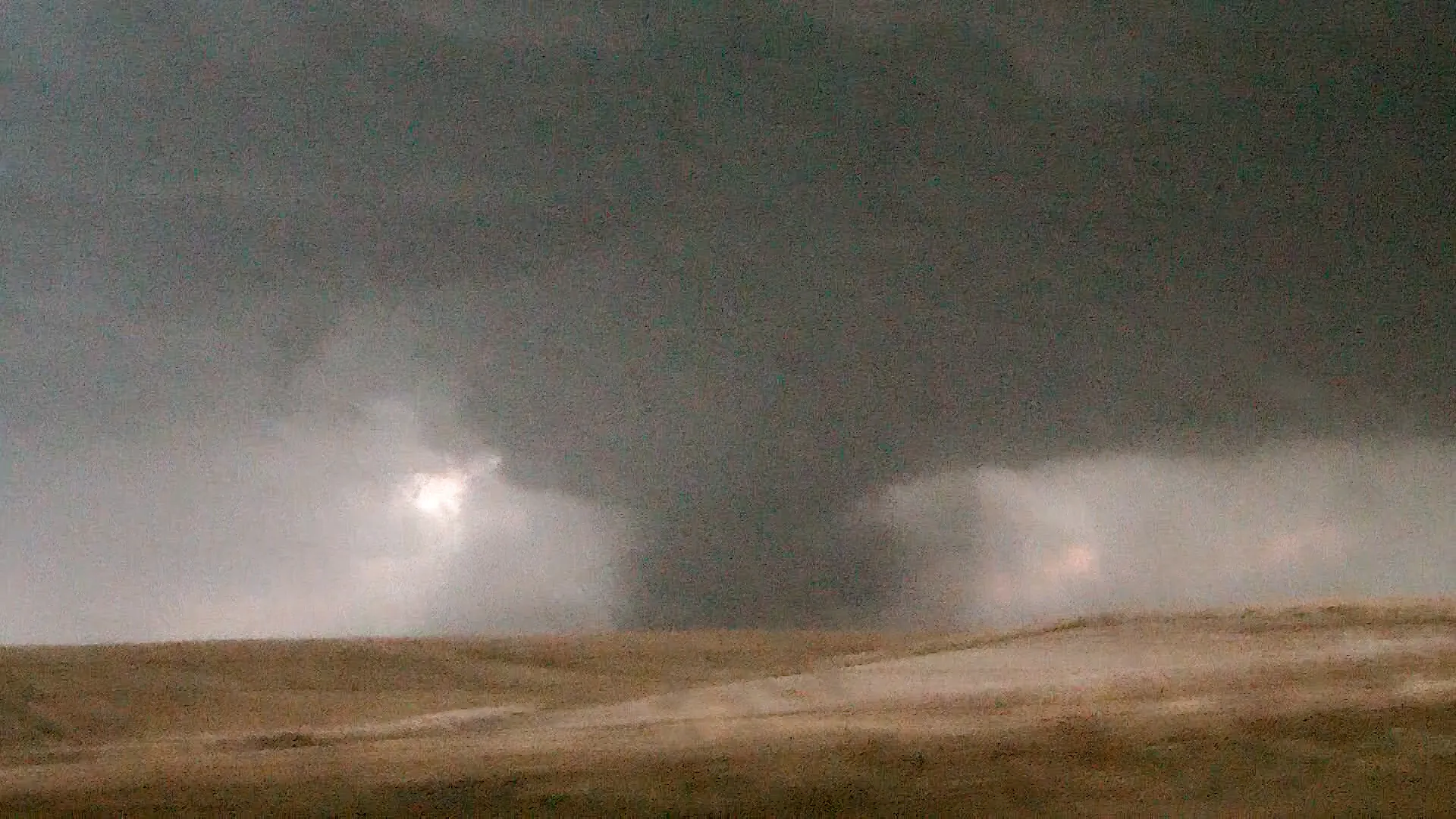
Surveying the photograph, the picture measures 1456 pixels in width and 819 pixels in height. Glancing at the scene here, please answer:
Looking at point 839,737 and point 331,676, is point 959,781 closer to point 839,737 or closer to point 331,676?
point 839,737

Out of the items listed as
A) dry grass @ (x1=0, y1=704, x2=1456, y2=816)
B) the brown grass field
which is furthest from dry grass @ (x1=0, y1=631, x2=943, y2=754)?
dry grass @ (x1=0, y1=704, x2=1456, y2=816)

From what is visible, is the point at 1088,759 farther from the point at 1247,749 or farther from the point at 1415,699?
the point at 1415,699

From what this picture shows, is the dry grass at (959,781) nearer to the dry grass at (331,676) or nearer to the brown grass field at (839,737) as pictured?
the brown grass field at (839,737)

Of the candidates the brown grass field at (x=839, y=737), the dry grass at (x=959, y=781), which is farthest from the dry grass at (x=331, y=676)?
the dry grass at (x=959, y=781)

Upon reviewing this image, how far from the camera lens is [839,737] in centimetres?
80

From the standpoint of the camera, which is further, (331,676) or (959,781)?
(331,676)

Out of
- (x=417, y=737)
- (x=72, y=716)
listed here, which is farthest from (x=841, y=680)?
(x=72, y=716)

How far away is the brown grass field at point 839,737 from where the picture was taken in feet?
2.38

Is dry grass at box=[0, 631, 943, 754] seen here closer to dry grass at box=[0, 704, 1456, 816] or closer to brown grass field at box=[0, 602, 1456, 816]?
brown grass field at box=[0, 602, 1456, 816]

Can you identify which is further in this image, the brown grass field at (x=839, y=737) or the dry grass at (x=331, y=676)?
the dry grass at (x=331, y=676)

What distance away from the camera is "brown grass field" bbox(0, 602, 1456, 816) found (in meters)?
0.73

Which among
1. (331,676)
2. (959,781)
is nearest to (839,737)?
(959,781)

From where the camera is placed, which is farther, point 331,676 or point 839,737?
point 331,676

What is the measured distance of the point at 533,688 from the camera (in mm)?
1551
